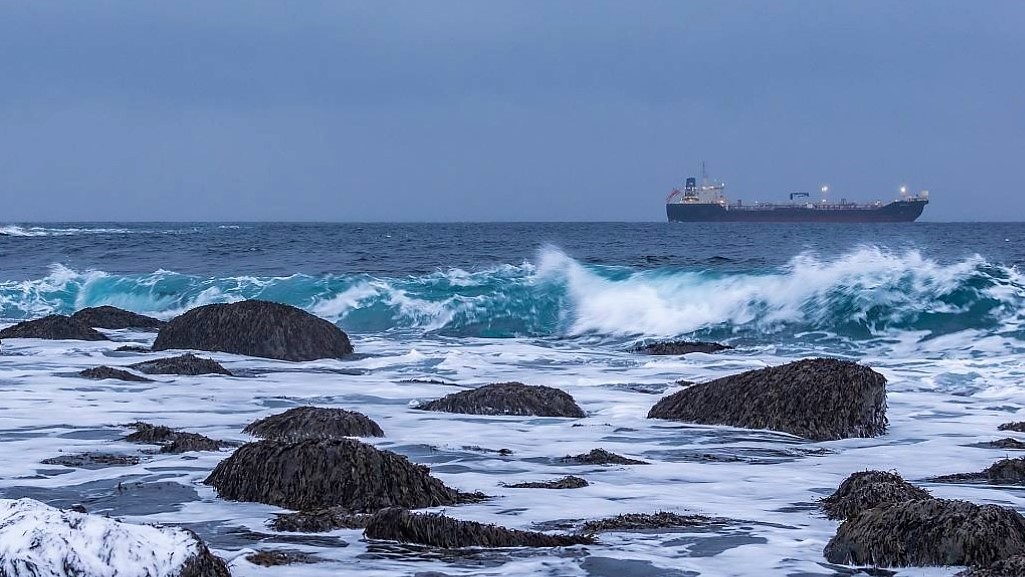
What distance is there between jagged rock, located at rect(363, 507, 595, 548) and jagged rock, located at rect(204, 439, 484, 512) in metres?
0.73

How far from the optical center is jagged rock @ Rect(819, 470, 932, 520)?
620cm

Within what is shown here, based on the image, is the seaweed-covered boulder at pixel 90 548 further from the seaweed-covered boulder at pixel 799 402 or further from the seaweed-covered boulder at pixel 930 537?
the seaweed-covered boulder at pixel 799 402

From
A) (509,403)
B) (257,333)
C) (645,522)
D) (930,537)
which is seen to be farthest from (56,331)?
(930,537)

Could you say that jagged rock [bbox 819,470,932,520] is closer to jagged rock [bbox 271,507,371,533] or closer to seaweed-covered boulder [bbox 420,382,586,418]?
jagged rock [bbox 271,507,371,533]

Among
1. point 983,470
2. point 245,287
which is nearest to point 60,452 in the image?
point 983,470

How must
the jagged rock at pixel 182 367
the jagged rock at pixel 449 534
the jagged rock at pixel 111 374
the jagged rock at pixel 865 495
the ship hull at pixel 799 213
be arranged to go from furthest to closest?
the ship hull at pixel 799 213
the jagged rock at pixel 182 367
the jagged rock at pixel 111 374
the jagged rock at pixel 865 495
the jagged rock at pixel 449 534

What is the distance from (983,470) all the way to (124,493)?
5.27 m

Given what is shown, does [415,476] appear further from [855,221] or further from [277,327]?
[855,221]

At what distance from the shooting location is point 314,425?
8.64m

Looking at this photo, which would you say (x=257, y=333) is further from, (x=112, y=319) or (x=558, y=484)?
(x=558, y=484)

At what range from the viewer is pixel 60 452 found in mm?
7922

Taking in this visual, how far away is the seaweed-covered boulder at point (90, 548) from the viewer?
411 centimetres

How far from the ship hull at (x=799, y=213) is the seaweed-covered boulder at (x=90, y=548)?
133m

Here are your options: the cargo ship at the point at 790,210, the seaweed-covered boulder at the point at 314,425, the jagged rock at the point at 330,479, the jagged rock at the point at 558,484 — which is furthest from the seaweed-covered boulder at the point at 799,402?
the cargo ship at the point at 790,210
